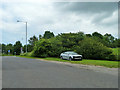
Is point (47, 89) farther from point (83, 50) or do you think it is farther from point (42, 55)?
point (42, 55)

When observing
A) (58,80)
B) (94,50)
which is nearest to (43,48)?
(94,50)

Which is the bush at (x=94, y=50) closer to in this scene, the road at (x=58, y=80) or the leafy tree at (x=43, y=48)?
the leafy tree at (x=43, y=48)

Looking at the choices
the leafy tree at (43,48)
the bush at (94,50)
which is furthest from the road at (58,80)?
the leafy tree at (43,48)

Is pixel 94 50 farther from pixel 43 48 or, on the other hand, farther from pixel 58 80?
pixel 58 80

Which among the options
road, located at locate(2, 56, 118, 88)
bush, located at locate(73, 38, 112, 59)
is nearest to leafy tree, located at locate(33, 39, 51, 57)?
bush, located at locate(73, 38, 112, 59)

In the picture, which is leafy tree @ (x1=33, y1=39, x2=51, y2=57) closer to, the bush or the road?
the bush

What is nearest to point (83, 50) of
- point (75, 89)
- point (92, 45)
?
point (92, 45)

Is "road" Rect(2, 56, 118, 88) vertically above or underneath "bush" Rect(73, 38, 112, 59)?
underneath

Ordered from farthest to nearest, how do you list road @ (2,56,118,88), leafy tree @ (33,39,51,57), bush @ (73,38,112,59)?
leafy tree @ (33,39,51,57), bush @ (73,38,112,59), road @ (2,56,118,88)

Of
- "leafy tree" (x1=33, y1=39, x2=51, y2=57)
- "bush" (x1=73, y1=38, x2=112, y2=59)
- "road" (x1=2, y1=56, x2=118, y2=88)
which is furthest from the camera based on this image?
"leafy tree" (x1=33, y1=39, x2=51, y2=57)

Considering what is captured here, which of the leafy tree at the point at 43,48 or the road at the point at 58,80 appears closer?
the road at the point at 58,80

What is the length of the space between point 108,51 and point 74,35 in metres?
11.9

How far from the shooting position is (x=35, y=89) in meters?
5.05

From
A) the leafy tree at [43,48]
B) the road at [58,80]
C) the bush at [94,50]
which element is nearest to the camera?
the road at [58,80]
